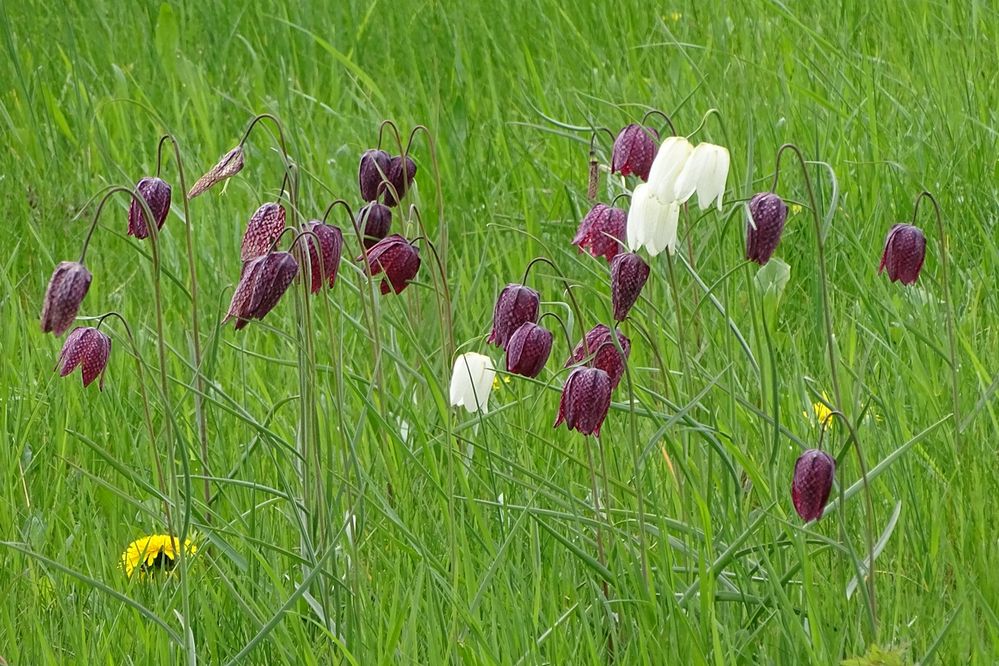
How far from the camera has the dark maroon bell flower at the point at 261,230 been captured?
1657 mm

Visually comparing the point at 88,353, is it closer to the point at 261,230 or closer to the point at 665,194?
the point at 261,230

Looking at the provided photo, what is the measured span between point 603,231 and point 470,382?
273 millimetres

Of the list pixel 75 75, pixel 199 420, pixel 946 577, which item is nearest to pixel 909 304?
pixel 946 577

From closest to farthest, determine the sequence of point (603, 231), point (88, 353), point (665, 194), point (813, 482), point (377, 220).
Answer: point (813, 482) → point (665, 194) → point (88, 353) → point (603, 231) → point (377, 220)

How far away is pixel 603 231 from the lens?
188 cm

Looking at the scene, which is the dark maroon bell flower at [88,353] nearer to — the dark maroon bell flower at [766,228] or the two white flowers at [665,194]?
the two white flowers at [665,194]

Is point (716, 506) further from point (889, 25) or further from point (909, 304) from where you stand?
point (889, 25)

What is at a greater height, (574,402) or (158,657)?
(574,402)

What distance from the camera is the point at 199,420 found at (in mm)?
1955

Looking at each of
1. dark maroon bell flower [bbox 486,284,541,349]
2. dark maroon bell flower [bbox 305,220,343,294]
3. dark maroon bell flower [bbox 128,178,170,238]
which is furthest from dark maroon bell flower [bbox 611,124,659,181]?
dark maroon bell flower [bbox 128,178,170,238]

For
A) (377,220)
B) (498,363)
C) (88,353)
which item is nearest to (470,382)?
(377,220)

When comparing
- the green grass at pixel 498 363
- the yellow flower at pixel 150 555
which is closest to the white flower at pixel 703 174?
the green grass at pixel 498 363

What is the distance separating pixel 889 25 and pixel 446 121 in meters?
1.23

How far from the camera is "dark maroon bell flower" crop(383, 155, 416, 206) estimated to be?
2154mm
